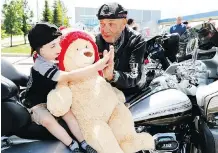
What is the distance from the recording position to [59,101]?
1.63 m

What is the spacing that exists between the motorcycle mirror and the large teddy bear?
1.28 ft

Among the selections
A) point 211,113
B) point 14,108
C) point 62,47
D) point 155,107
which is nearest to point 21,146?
point 14,108

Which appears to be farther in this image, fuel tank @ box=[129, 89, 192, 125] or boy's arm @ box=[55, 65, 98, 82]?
fuel tank @ box=[129, 89, 192, 125]

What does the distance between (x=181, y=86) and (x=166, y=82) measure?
11 centimetres

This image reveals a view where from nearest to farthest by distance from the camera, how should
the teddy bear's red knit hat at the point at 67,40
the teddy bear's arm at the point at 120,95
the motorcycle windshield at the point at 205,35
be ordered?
the teddy bear's red knit hat at the point at 67,40
the teddy bear's arm at the point at 120,95
the motorcycle windshield at the point at 205,35

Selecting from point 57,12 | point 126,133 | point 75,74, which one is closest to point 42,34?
point 75,74

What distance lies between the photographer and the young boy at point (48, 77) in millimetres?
1638

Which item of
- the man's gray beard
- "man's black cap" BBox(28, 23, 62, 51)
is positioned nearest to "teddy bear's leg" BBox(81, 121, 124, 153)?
"man's black cap" BBox(28, 23, 62, 51)

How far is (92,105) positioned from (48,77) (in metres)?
0.27

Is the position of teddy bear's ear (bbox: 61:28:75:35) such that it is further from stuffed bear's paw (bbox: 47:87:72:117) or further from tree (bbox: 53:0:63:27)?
tree (bbox: 53:0:63:27)

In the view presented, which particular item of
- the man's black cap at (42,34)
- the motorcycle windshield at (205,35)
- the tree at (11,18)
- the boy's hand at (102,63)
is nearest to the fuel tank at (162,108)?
the boy's hand at (102,63)

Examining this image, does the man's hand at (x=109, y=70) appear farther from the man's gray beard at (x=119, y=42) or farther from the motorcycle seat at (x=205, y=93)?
the motorcycle seat at (x=205, y=93)

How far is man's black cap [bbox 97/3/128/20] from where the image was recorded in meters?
2.00

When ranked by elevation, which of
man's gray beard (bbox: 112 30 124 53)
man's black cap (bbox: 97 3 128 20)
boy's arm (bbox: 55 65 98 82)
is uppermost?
man's black cap (bbox: 97 3 128 20)
